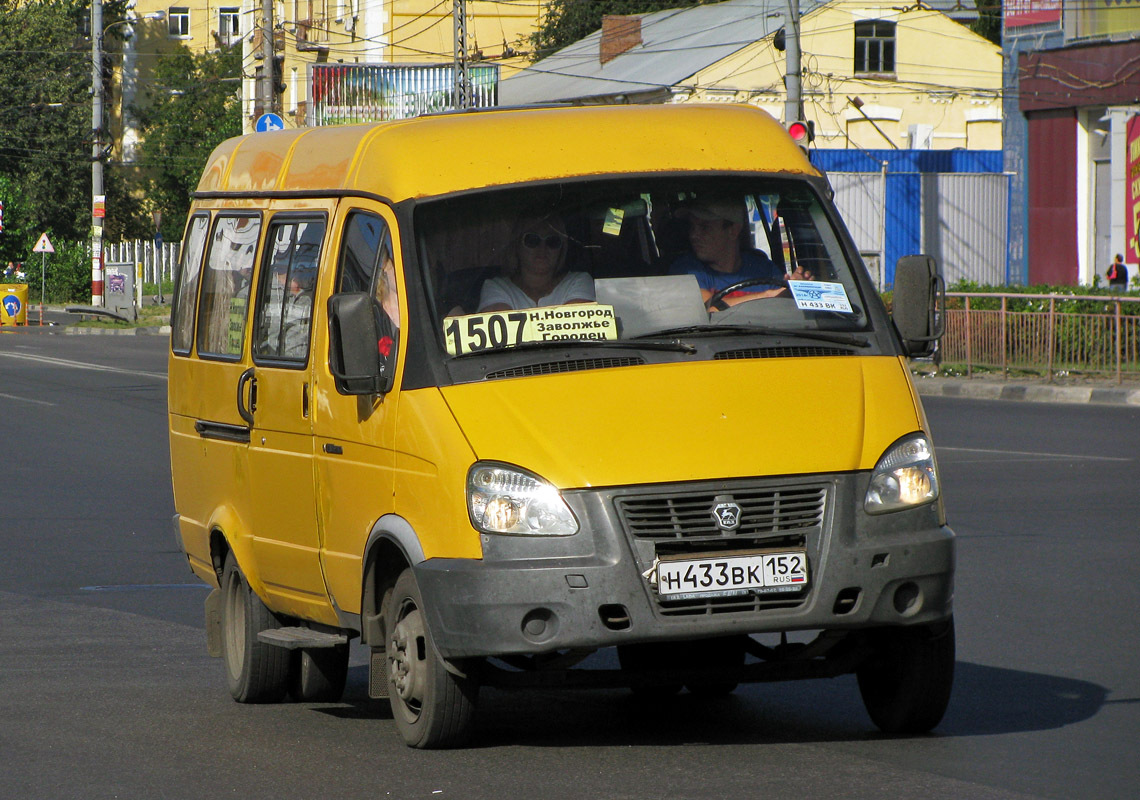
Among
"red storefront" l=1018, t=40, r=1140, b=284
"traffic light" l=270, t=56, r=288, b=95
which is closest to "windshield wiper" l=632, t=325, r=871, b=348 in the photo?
"red storefront" l=1018, t=40, r=1140, b=284

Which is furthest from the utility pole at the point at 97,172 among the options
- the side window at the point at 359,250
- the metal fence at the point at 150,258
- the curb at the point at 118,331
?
the side window at the point at 359,250

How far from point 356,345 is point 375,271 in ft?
1.36

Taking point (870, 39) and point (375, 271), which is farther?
point (870, 39)

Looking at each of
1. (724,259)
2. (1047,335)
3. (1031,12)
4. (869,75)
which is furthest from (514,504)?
(869,75)

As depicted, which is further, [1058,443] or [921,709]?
[1058,443]

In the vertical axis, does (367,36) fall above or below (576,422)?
above

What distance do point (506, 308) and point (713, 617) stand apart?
1.24 m

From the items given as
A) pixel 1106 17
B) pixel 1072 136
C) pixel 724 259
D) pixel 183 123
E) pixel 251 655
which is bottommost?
pixel 251 655

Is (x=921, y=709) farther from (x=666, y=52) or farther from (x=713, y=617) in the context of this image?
(x=666, y=52)

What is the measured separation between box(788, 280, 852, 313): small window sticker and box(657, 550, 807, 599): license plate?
1.05 m

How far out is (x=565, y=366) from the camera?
595cm

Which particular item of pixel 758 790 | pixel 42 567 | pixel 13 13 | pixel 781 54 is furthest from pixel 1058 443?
pixel 13 13

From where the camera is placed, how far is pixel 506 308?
614 centimetres

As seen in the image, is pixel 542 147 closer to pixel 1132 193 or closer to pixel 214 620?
pixel 214 620
